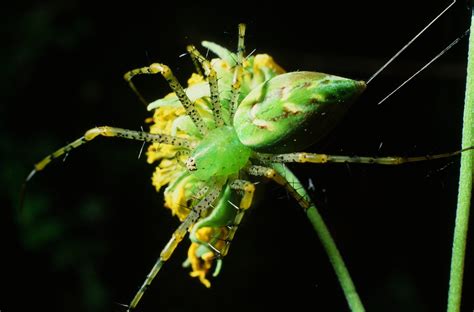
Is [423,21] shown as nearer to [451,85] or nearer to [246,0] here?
[451,85]

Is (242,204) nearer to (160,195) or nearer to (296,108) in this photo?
(296,108)

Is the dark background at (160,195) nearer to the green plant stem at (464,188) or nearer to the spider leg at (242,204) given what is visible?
the spider leg at (242,204)

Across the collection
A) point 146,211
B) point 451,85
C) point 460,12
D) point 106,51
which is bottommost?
point 146,211

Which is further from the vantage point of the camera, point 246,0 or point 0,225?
point 246,0

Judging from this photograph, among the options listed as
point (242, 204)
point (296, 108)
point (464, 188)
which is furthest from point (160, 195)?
point (464, 188)

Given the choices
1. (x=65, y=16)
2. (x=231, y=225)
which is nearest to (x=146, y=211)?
(x=65, y=16)

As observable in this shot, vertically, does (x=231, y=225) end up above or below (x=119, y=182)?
above

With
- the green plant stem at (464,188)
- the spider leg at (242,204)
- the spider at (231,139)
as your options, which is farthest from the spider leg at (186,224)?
the green plant stem at (464,188)
